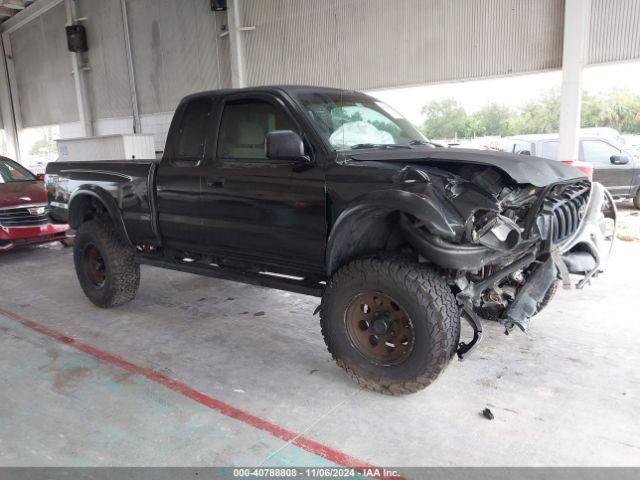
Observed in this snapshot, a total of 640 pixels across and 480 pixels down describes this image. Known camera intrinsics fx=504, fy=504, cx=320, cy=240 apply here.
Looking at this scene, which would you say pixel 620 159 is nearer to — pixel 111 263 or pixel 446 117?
pixel 446 117

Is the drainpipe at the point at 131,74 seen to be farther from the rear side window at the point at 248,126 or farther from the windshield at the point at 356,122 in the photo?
the windshield at the point at 356,122

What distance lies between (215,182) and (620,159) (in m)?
8.21

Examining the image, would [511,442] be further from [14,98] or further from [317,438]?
[14,98]

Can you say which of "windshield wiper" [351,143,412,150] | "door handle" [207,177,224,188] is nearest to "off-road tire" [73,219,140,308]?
"door handle" [207,177,224,188]

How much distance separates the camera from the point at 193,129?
154 inches

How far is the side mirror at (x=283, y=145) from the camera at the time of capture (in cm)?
293

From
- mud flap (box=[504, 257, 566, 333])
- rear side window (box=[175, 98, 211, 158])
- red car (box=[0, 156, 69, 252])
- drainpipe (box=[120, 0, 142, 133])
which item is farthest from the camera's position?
drainpipe (box=[120, 0, 142, 133])

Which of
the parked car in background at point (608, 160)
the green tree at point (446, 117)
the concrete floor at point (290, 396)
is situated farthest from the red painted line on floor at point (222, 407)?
the parked car in background at point (608, 160)

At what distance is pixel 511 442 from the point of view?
2.51 metres

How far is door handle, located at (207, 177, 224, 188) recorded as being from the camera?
361 centimetres

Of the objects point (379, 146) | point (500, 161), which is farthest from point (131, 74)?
point (500, 161)

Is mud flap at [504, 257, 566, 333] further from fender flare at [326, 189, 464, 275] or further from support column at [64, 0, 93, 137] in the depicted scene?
support column at [64, 0, 93, 137]

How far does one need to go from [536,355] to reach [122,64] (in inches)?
568

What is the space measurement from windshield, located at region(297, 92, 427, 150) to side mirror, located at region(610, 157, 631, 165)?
6759mm
